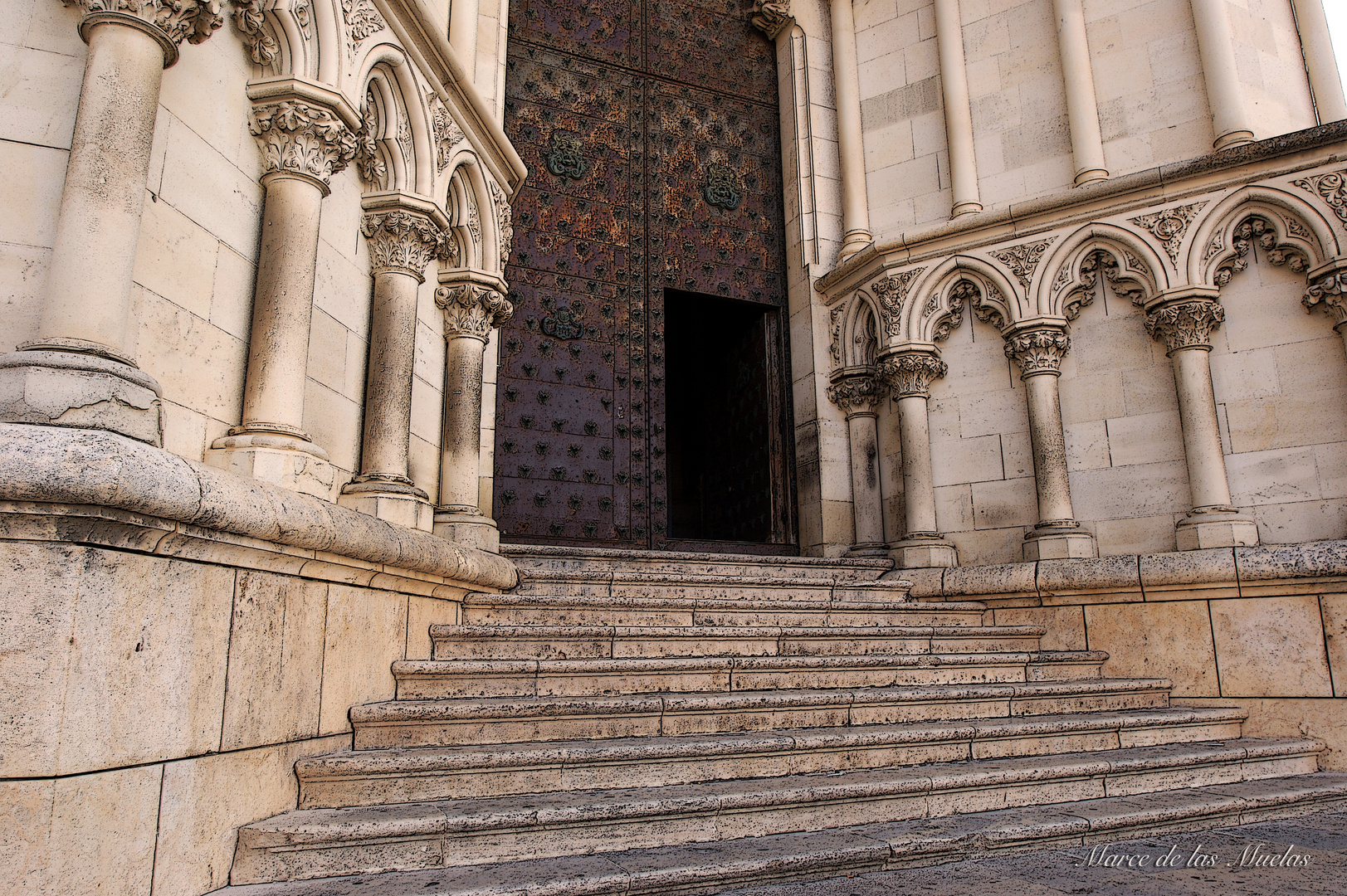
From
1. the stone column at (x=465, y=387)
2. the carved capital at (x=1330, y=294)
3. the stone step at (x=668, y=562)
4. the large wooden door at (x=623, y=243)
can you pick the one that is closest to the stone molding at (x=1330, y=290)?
the carved capital at (x=1330, y=294)

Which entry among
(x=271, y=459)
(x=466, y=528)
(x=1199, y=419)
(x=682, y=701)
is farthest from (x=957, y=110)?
(x=271, y=459)

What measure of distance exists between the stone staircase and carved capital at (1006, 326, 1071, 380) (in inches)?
75.8

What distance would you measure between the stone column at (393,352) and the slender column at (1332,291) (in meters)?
5.20

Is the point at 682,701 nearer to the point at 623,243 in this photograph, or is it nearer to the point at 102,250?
the point at 102,250

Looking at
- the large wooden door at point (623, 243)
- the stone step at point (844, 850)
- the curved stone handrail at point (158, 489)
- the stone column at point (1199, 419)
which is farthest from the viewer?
the large wooden door at point (623, 243)

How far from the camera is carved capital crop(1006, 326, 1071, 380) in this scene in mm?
5941

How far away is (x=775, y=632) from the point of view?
4.28 metres

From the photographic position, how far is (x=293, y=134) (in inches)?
132

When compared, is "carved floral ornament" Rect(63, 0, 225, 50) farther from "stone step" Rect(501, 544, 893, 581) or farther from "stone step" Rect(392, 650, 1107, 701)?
"stone step" Rect(501, 544, 893, 581)

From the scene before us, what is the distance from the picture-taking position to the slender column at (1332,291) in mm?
5090

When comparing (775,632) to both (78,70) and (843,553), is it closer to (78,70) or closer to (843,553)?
(843,553)

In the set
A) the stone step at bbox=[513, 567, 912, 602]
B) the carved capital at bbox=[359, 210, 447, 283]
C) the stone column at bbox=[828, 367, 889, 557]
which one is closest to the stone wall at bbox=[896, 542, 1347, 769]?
the stone step at bbox=[513, 567, 912, 602]

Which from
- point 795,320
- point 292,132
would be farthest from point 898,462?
point 292,132

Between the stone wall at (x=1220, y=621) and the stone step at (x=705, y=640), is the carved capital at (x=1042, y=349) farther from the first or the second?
the stone step at (x=705, y=640)
